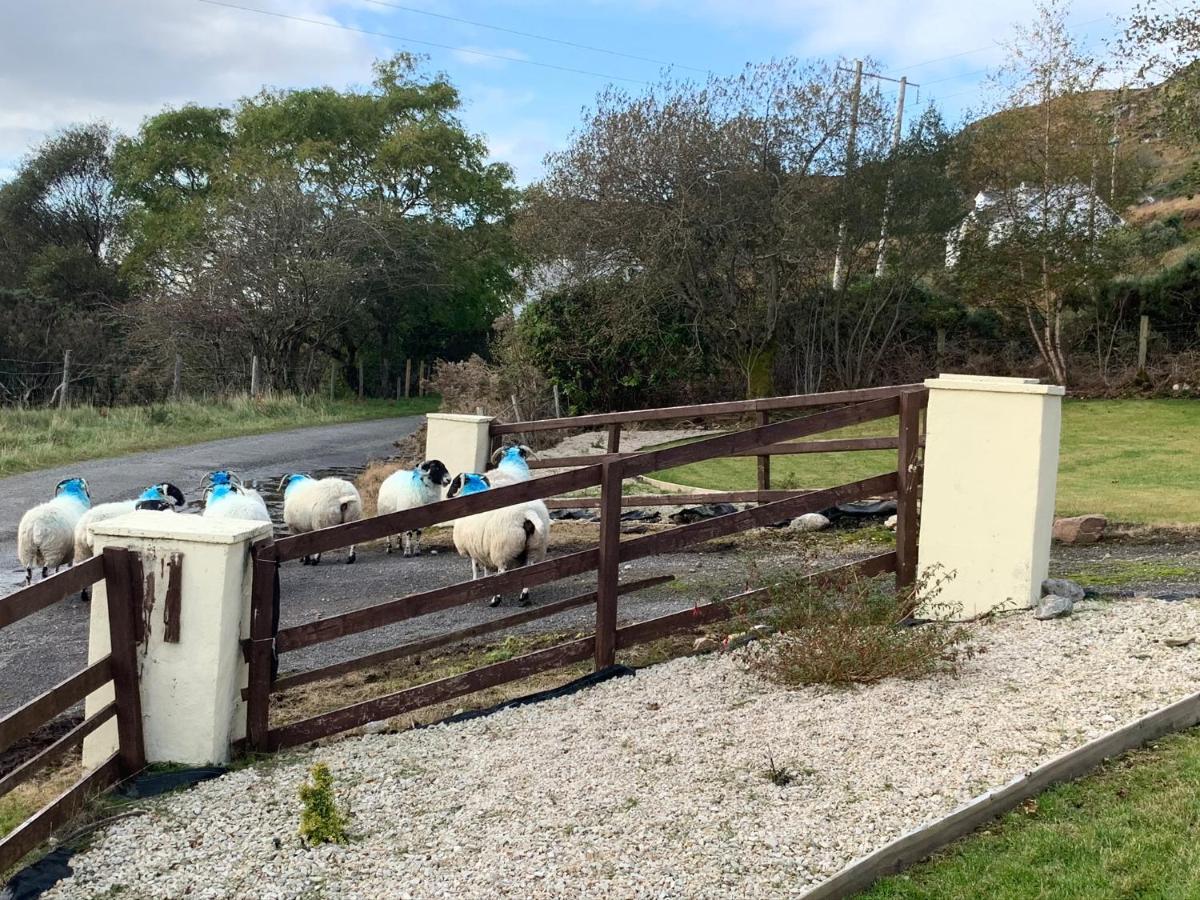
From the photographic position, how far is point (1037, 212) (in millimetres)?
25234

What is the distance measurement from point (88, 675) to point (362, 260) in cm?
3162

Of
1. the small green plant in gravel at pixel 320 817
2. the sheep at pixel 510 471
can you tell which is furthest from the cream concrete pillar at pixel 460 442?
the small green plant in gravel at pixel 320 817

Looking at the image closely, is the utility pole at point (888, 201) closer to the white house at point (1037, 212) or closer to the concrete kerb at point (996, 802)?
the white house at point (1037, 212)

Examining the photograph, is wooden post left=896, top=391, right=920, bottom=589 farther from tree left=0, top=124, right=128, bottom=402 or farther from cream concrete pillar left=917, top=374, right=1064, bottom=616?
tree left=0, top=124, right=128, bottom=402

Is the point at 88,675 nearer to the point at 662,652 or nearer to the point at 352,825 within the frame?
the point at 352,825

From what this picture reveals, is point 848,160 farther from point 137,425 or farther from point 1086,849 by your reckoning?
point 1086,849

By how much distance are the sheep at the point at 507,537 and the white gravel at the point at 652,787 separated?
3400 mm

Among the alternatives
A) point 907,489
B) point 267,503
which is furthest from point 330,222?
point 907,489

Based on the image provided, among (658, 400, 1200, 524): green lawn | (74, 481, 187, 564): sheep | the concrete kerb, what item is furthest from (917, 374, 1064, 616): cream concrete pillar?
(74, 481, 187, 564): sheep

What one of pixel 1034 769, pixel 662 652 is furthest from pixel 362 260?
pixel 1034 769

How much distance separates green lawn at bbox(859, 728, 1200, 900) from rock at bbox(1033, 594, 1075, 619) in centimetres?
179

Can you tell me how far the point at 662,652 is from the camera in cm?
621

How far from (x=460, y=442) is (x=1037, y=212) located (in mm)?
18497

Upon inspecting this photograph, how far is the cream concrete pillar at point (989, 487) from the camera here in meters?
5.83
